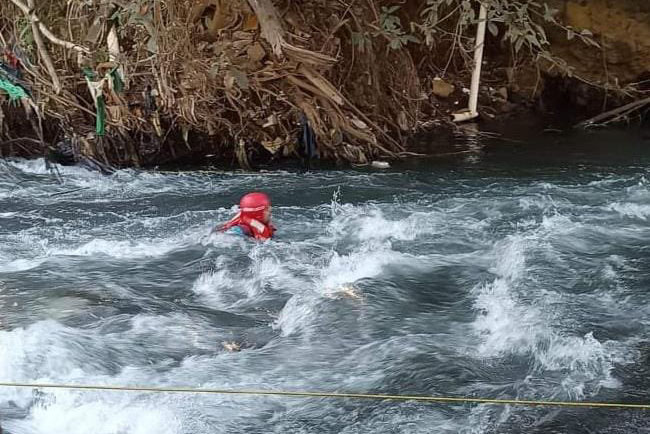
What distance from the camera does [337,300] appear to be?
478 centimetres

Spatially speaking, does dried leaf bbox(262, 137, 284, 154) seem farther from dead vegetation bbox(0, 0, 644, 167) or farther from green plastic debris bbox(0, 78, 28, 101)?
green plastic debris bbox(0, 78, 28, 101)

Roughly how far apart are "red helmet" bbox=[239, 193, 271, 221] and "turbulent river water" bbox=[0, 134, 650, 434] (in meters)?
0.24

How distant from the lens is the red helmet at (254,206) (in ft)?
18.3

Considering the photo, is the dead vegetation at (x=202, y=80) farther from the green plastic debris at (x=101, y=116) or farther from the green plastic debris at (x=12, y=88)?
the green plastic debris at (x=12, y=88)

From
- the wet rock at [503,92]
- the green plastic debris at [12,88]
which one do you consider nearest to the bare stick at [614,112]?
the wet rock at [503,92]

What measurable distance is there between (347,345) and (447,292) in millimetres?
1027

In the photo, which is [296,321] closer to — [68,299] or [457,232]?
[68,299]

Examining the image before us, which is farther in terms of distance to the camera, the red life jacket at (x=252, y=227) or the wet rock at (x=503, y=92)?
the wet rock at (x=503, y=92)

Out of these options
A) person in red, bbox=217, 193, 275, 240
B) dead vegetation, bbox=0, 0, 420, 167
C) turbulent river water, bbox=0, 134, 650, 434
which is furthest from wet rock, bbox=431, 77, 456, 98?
person in red, bbox=217, 193, 275, 240

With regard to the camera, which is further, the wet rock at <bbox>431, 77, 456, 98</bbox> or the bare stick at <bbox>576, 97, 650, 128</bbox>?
the wet rock at <bbox>431, 77, 456, 98</bbox>

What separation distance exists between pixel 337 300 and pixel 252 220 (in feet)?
3.98

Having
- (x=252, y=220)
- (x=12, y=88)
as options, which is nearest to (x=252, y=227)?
(x=252, y=220)

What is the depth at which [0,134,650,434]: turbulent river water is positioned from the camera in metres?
3.58

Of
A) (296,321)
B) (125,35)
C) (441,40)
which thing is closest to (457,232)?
(296,321)
